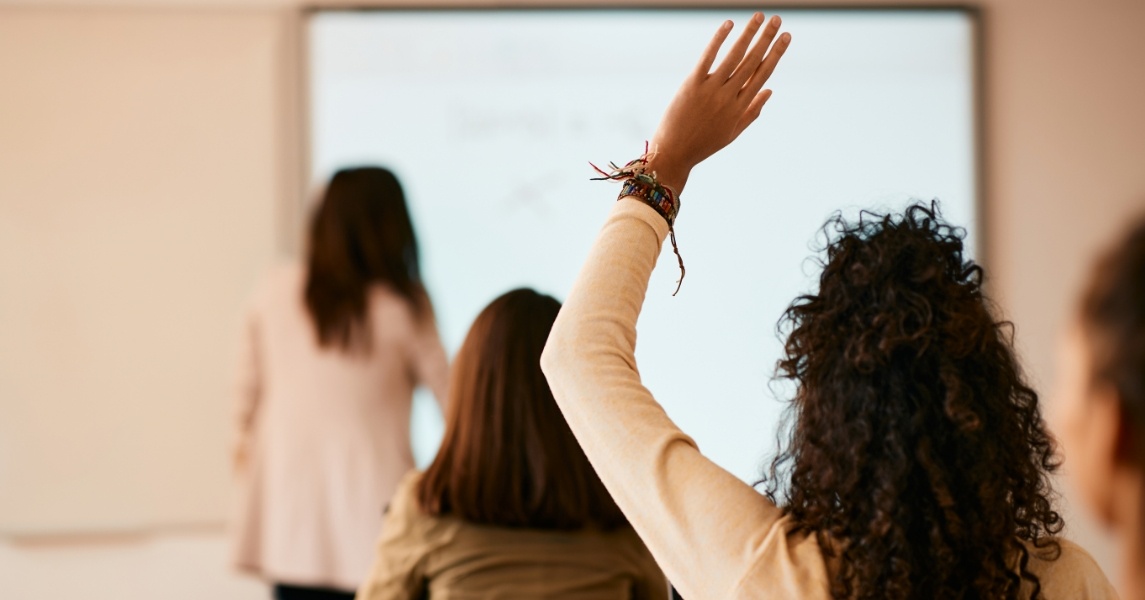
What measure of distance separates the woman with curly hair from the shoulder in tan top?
625 mm

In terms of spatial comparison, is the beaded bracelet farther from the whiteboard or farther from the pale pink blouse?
the whiteboard

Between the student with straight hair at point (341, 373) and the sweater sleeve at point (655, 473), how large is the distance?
4.95 ft

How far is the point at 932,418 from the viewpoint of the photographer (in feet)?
2.63

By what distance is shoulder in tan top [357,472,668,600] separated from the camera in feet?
4.63

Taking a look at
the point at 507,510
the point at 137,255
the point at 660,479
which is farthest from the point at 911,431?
the point at 137,255

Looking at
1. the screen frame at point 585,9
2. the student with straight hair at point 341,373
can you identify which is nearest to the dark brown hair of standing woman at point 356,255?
the student with straight hair at point 341,373

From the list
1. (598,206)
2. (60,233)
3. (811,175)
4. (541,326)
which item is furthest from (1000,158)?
(60,233)

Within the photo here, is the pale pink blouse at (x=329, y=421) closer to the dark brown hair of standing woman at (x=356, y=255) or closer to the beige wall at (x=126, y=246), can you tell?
A: the dark brown hair of standing woman at (x=356, y=255)

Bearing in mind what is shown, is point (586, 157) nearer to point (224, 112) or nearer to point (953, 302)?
point (224, 112)

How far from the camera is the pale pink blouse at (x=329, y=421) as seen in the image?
2.28 m

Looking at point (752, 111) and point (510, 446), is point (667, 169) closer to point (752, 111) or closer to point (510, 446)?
point (752, 111)

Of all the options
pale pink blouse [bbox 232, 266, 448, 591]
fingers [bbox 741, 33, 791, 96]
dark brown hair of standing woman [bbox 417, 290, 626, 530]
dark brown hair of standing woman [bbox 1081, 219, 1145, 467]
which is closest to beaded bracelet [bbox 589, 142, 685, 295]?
fingers [bbox 741, 33, 791, 96]

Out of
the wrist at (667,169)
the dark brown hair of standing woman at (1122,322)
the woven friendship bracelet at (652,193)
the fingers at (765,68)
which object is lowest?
the dark brown hair of standing woman at (1122,322)

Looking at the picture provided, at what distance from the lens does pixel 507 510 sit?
1416mm
